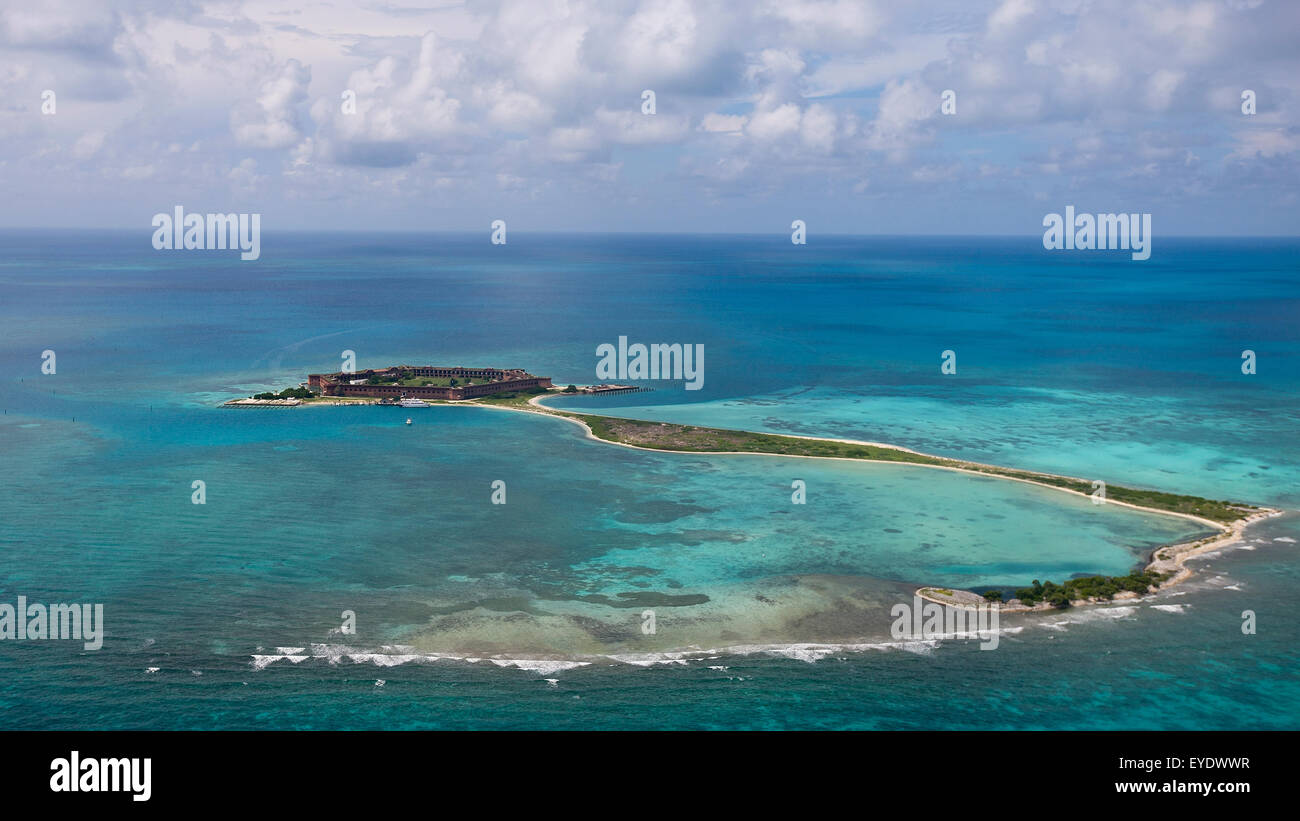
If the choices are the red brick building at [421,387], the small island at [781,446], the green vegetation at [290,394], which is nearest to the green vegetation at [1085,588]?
the small island at [781,446]

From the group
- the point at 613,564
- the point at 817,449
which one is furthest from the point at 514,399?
the point at 613,564

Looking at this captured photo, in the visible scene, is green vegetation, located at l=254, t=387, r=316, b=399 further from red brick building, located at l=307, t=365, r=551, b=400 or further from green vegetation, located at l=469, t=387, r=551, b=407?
green vegetation, located at l=469, t=387, r=551, b=407

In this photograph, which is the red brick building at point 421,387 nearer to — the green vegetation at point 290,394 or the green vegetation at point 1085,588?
the green vegetation at point 290,394

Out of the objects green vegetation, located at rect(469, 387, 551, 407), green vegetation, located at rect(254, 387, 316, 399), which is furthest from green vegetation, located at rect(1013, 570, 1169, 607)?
green vegetation, located at rect(254, 387, 316, 399)

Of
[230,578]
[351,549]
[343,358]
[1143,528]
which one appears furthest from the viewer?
[343,358]

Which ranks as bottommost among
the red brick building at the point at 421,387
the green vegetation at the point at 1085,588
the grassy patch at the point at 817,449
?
the green vegetation at the point at 1085,588

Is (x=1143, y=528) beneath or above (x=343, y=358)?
beneath

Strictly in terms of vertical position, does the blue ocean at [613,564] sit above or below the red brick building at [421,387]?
below

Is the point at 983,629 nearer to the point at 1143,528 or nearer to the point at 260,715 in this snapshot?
the point at 1143,528

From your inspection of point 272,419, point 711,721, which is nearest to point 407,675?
point 711,721
